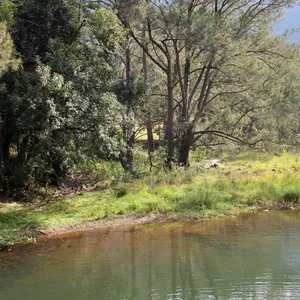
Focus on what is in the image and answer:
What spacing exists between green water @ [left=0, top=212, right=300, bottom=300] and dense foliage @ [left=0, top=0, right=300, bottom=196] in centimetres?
326

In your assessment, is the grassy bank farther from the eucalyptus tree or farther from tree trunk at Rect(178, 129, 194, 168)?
the eucalyptus tree

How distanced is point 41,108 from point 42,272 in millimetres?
4800

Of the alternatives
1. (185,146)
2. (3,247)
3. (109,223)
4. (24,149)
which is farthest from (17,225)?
(185,146)

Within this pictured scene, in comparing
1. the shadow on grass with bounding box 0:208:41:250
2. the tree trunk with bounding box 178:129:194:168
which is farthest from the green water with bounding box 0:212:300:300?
the tree trunk with bounding box 178:129:194:168

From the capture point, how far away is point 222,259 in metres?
8.52

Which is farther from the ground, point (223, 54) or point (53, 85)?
point (223, 54)

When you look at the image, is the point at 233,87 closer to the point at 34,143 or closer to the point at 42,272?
the point at 34,143

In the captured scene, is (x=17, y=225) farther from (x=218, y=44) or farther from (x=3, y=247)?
(x=218, y=44)

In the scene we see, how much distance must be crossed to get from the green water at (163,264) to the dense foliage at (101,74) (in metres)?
3.26

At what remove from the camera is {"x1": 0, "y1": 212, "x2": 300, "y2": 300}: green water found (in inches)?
278

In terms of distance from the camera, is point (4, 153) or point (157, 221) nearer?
point (157, 221)

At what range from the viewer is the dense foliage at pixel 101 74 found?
38.1ft

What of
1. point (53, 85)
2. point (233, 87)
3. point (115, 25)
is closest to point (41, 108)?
point (53, 85)

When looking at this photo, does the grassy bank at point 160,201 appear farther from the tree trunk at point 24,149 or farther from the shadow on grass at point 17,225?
the tree trunk at point 24,149
